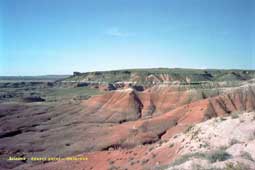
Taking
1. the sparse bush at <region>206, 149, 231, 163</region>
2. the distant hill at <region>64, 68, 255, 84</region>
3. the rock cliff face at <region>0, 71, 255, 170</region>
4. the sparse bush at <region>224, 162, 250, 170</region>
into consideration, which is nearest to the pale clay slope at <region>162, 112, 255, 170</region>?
the rock cliff face at <region>0, 71, 255, 170</region>

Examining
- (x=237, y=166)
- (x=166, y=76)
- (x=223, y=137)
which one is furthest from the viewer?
(x=166, y=76)

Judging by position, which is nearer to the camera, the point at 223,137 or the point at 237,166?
the point at 237,166

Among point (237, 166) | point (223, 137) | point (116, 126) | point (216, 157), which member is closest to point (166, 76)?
point (116, 126)

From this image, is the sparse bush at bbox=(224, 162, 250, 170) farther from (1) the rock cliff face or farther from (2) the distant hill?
(2) the distant hill

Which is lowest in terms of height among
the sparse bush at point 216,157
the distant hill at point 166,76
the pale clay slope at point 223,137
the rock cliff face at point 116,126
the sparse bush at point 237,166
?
the rock cliff face at point 116,126

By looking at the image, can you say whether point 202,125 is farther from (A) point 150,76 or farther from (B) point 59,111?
(A) point 150,76

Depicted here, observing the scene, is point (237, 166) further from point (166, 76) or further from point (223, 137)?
point (166, 76)

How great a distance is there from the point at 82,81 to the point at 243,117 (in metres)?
123


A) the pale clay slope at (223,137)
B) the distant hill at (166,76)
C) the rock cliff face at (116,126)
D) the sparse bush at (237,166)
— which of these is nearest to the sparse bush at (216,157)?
the pale clay slope at (223,137)

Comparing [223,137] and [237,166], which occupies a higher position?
[237,166]

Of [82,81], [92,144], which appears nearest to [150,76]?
[82,81]

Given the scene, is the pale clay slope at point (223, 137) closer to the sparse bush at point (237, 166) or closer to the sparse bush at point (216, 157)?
the sparse bush at point (216, 157)

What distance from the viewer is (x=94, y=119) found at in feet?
176

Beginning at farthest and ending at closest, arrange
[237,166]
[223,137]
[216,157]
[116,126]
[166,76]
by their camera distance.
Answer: [166,76]
[116,126]
[223,137]
[216,157]
[237,166]
